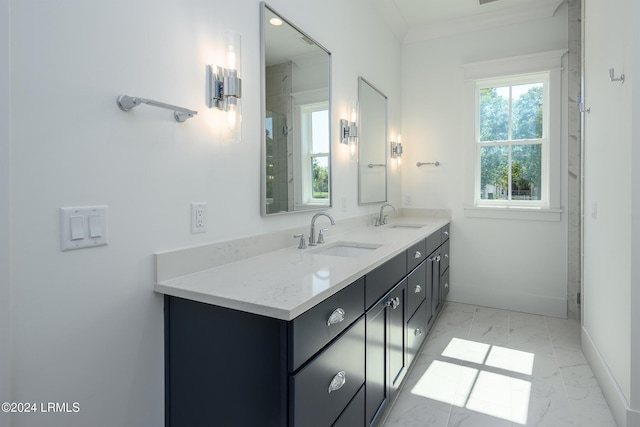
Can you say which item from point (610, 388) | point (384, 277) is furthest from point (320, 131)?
point (610, 388)

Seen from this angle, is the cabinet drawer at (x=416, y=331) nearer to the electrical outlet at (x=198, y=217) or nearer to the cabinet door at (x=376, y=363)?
the cabinet door at (x=376, y=363)

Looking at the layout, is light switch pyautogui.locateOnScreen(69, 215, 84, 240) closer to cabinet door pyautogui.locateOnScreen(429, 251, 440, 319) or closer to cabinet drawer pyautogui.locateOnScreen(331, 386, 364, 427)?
cabinet drawer pyautogui.locateOnScreen(331, 386, 364, 427)

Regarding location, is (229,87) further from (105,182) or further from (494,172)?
(494,172)

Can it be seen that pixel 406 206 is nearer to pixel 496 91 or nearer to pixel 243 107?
pixel 496 91

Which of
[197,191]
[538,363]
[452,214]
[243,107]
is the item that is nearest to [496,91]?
[452,214]

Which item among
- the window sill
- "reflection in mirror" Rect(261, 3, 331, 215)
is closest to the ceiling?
"reflection in mirror" Rect(261, 3, 331, 215)

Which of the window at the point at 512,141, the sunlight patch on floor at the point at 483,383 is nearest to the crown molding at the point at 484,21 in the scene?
the window at the point at 512,141

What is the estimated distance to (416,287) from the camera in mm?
2324

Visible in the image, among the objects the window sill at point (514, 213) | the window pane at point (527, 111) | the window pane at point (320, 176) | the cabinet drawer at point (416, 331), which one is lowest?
the cabinet drawer at point (416, 331)

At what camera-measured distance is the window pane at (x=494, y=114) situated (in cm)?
355

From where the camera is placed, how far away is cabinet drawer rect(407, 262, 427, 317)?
7.09 ft

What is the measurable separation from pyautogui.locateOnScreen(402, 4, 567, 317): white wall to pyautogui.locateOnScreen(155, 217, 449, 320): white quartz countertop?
2143 mm

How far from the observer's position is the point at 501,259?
3594 mm

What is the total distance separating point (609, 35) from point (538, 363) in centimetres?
205
